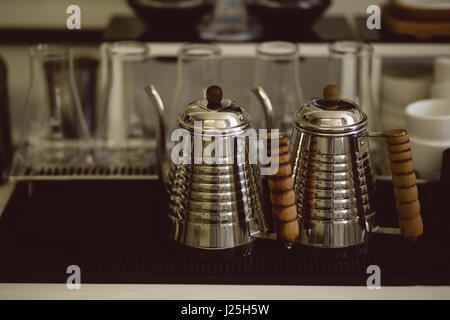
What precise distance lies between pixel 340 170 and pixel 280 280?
15 cm

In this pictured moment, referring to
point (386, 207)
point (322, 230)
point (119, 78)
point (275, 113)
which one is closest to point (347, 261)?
point (322, 230)

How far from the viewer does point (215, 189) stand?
0.93m

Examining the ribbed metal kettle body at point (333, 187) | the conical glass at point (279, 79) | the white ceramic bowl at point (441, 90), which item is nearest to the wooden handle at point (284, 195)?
the ribbed metal kettle body at point (333, 187)

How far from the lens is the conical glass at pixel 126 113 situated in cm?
122

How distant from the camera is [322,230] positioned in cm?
96

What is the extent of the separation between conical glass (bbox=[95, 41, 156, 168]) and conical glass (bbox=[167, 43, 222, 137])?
0.17 ft

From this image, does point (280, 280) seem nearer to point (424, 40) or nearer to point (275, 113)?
point (275, 113)

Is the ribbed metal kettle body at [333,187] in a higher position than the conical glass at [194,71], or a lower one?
lower

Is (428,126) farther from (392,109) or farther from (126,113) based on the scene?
(126,113)

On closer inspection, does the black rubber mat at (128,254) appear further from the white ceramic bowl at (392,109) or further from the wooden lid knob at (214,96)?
the white ceramic bowl at (392,109)

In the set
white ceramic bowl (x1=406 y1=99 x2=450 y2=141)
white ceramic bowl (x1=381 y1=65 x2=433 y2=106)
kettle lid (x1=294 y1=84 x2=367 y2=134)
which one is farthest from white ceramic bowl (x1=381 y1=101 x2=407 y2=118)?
kettle lid (x1=294 y1=84 x2=367 y2=134)

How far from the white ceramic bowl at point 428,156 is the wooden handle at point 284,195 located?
27 cm

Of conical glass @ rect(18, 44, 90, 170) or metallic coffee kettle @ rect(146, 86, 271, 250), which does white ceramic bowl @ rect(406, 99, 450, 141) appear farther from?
conical glass @ rect(18, 44, 90, 170)

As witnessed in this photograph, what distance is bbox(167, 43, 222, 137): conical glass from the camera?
1.21m
